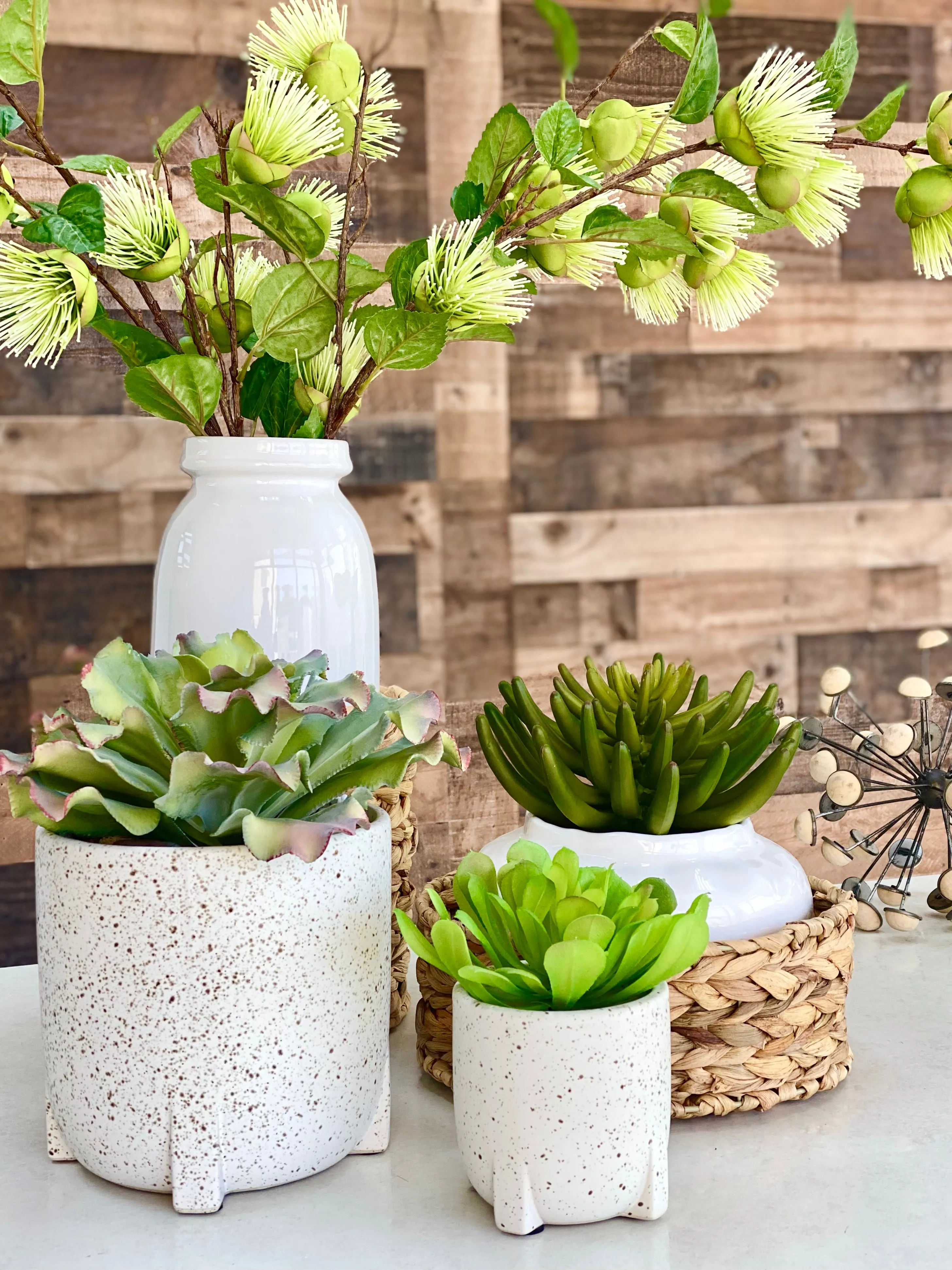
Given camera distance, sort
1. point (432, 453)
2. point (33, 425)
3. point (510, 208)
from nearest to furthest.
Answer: point (510, 208)
point (33, 425)
point (432, 453)

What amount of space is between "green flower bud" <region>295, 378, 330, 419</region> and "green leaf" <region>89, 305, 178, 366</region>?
0.07m

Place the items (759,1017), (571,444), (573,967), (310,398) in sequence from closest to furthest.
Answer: (573,967) < (759,1017) < (310,398) < (571,444)

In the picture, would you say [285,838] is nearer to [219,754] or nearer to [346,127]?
[219,754]

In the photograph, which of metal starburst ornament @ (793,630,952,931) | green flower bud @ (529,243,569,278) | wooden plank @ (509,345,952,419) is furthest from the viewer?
wooden plank @ (509,345,952,419)

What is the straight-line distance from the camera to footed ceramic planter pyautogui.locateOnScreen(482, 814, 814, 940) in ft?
1.90

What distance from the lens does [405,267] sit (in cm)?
64

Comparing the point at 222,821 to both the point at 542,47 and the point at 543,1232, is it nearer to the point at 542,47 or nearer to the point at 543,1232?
the point at 543,1232

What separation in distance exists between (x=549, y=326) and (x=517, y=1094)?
5.07 feet

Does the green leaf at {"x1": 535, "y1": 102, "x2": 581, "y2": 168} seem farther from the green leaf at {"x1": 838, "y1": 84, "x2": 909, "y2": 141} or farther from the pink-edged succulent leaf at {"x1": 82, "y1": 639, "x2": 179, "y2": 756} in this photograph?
the pink-edged succulent leaf at {"x1": 82, "y1": 639, "x2": 179, "y2": 756}

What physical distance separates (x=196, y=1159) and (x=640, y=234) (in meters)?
0.46

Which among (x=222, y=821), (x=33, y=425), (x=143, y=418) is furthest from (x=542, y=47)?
(x=222, y=821)

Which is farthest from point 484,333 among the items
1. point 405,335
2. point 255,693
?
point 255,693

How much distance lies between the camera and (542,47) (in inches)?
72.6

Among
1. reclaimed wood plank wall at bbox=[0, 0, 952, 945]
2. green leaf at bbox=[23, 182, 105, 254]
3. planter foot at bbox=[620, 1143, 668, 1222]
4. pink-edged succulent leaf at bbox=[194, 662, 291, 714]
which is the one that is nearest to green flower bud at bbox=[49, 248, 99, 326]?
green leaf at bbox=[23, 182, 105, 254]
